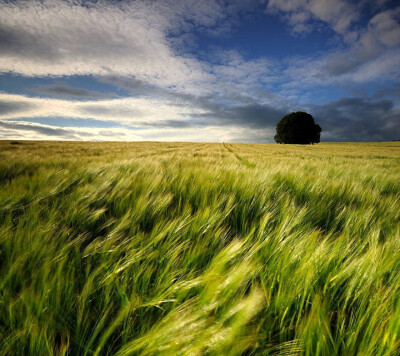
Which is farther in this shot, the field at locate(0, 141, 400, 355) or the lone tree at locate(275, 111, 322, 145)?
the lone tree at locate(275, 111, 322, 145)

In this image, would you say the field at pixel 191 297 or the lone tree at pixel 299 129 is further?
the lone tree at pixel 299 129

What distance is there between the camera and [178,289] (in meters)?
0.58

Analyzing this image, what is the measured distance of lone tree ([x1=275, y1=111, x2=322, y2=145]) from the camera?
50.1m

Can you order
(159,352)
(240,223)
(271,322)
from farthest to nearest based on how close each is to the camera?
(240,223) → (271,322) → (159,352)

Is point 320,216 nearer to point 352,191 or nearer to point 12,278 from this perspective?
point 352,191

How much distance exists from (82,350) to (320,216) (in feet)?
4.61

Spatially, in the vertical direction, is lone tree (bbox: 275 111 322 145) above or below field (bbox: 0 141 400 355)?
above

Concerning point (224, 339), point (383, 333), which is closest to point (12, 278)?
point (224, 339)

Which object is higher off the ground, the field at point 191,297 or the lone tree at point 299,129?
the lone tree at point 299,129

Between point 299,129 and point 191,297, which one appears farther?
point 299,129

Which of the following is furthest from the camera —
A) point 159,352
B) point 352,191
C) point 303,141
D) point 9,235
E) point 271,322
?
point 303,141

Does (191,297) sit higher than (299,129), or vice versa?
(299,129)

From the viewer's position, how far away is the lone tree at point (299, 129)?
50094 millimetres

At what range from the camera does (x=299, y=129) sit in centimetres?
4991
